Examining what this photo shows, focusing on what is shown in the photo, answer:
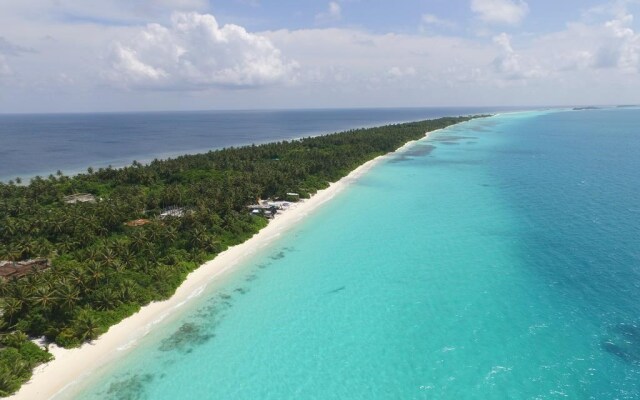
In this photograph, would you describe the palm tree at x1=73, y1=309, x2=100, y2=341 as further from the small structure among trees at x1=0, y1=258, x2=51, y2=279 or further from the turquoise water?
the small structure among trees at x1=0, y1=258, x2=51, y2=279

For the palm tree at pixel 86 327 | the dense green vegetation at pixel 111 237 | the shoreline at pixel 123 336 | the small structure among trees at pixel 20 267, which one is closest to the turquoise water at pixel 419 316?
the shoreline at pixel 123 336

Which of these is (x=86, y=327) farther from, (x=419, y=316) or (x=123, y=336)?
(x=419, y=316)

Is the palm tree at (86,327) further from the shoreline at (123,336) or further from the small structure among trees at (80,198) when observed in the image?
the small structure among trees at (80,198)

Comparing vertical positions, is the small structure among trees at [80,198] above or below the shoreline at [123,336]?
above

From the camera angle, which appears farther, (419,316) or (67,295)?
(419,316)

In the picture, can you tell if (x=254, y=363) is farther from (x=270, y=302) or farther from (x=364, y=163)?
(x=364, y=163)

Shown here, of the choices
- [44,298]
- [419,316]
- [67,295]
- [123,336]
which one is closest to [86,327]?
[123,336]

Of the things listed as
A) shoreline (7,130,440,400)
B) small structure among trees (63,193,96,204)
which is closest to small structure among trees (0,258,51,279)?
shoreline (7,130,440,400)
